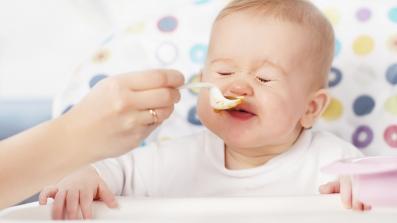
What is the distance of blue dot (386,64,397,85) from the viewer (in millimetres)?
1269

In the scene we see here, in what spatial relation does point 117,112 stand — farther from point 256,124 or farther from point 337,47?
point 337,47

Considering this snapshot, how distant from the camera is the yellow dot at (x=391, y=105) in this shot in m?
1.25

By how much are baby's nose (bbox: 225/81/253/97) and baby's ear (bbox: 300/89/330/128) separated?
16cm

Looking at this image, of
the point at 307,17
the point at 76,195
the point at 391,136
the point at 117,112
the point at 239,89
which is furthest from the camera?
the point at 391,136

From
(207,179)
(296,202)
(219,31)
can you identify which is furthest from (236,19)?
(296,202)

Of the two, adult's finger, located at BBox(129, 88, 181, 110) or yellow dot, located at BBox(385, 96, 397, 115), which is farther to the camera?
yellow dot, located at BBox(385, 96, 397, 115)

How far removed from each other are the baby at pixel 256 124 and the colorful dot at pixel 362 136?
0.31 ft

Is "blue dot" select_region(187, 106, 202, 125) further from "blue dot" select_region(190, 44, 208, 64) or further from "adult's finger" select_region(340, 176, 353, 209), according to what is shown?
"adult's finger" select_region(340, 176, 353, 209)

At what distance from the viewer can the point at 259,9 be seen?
3.61 feet

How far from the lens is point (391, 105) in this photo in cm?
126

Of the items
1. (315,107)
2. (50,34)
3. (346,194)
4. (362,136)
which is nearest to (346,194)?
(346,194)

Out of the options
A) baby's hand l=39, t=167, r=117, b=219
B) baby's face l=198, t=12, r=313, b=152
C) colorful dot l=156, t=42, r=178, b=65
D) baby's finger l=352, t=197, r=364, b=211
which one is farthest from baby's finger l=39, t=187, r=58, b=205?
colorful dot l=156, t=42, r=178, b=65

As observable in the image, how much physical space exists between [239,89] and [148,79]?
0.25 m

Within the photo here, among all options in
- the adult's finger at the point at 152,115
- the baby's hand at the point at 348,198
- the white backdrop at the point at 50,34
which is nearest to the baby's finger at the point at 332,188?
the baby's hand at the point at 348,198
